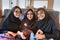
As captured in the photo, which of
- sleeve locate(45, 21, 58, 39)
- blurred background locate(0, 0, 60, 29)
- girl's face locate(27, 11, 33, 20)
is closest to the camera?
sleeve locate(45, 21, 58, 39)

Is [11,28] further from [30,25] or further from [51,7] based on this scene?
[51,7]

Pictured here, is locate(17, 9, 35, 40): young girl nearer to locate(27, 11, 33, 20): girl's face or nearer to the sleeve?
locate(27, 11, 33, 20): girl's face

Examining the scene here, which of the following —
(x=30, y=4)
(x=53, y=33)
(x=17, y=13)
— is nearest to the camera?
(x=53, y=33)

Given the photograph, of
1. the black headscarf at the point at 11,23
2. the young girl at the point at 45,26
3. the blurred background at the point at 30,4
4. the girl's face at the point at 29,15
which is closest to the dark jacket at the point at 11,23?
the black headscarf at the point at 11,23

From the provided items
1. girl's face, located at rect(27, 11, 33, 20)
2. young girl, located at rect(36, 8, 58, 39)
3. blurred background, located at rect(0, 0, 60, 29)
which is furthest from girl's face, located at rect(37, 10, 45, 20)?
blurred background, located at rect(0, 0, 60, 29)

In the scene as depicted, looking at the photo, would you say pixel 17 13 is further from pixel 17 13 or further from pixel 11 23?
pixel 11 23

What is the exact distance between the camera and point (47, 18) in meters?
2.21

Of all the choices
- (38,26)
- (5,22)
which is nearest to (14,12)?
(5,22)

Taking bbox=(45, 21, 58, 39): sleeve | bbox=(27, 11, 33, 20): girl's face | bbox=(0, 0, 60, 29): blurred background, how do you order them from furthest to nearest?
bbox=(0, 0, 60, 29): blurred background → bbox=(27, 11, 33, 20): girl's face → bbox=(45, 21, 58, 39): sleeve

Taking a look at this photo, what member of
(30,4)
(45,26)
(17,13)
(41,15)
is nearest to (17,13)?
(17,13)

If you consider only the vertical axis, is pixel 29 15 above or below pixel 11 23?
above

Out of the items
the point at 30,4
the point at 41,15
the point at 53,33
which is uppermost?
the point at 30,4

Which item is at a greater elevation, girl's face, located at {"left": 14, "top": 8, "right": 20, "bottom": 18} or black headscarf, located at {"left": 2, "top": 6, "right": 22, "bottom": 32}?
girl's face, located at {"left": 14, "top": 8, "right": 20, "bottom": 18}

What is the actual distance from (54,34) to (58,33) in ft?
0.33
